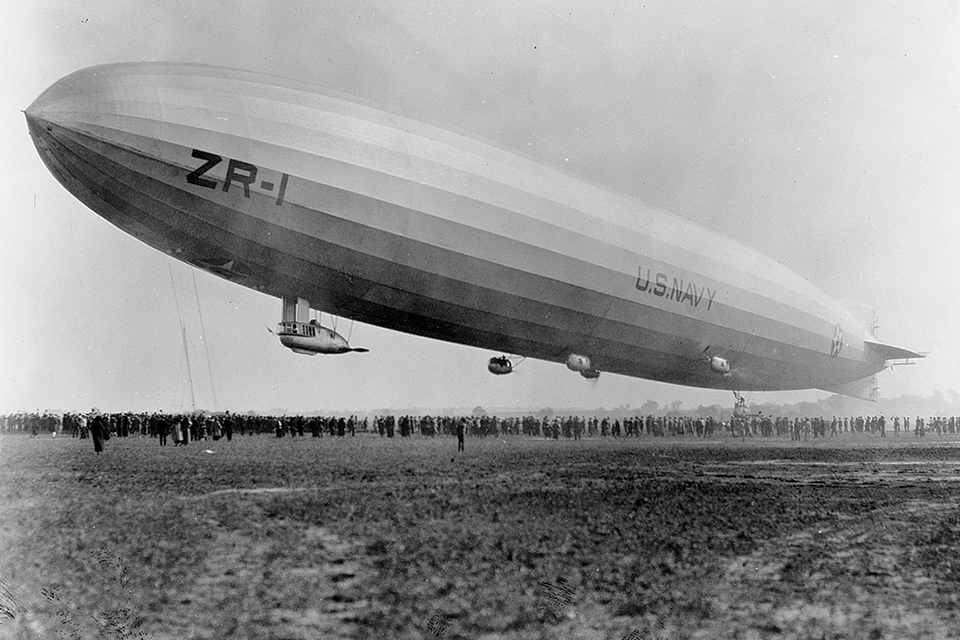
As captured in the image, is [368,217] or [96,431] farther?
[96,431]

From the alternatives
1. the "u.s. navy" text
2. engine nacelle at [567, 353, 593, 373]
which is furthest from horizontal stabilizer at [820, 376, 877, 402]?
engine nacelle at [567, 353, 593, 373]

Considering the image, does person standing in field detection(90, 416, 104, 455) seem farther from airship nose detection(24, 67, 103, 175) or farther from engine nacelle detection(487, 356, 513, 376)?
airship nose detection(24, 67, 103, 175)

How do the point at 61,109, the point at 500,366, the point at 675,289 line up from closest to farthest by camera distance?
the point at 61,109
the point at 500,366
the point at 675,289

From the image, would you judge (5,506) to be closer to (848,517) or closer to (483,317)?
(483,317)

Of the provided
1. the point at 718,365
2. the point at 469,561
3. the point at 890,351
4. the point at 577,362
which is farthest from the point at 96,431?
the point at 890,351

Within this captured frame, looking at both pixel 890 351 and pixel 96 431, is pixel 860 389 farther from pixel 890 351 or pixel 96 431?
pixel 96 431

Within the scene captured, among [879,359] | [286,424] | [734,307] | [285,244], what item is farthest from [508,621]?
[286,424]

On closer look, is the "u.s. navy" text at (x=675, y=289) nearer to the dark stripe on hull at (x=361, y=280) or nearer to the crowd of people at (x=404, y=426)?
the dark stripe on hull at (x=361, y=280)
